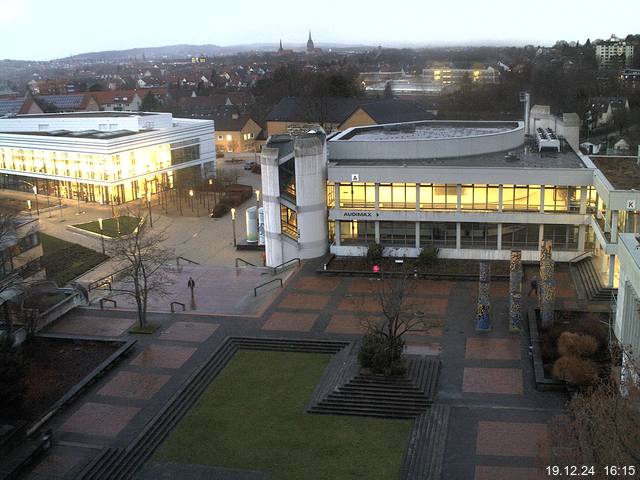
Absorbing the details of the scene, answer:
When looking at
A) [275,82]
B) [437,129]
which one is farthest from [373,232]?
[275,82]

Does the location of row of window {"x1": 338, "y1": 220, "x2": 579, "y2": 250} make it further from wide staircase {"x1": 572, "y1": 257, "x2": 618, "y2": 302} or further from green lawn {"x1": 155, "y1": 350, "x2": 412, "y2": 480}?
green lawn {"x1": 155, "y1": 350, "x2": 412, "y2": 480}

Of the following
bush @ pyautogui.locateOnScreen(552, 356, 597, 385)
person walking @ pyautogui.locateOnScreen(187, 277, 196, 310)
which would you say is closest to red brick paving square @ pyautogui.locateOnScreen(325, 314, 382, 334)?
person walking @ pyautogui.locateOnScreen(187, 277, 196, 310)

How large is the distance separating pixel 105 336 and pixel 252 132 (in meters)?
64.2

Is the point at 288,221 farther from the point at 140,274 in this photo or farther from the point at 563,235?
the point at 563,235

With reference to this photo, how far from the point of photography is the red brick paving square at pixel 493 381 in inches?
960

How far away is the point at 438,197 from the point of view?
3897 centimetres

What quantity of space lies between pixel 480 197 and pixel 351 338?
1352 centimetres

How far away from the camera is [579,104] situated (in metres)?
90.4

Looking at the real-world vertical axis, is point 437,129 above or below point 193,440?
above

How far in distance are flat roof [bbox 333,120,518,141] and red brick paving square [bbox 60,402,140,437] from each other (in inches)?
989

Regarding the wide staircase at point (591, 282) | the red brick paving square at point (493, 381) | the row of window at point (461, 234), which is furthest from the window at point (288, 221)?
the red brick paving square at point (493, 381)

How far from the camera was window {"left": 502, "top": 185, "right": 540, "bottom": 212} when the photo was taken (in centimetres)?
3797

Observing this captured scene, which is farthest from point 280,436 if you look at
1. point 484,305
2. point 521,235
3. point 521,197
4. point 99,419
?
point 521,197

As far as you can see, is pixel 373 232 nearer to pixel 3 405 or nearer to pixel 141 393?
pixel 141 393
